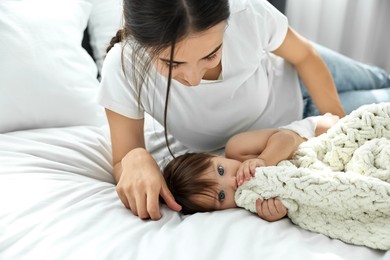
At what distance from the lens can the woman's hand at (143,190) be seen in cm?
101

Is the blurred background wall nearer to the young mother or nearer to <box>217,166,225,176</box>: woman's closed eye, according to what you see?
the young mother

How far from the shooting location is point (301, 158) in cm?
114

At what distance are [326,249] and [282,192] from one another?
163mm

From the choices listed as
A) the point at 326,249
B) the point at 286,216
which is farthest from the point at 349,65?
the point at 326,249

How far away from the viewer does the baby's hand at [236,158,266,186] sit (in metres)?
1.10

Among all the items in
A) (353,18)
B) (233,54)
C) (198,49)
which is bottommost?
(353,18)

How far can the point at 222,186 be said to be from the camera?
112 cm

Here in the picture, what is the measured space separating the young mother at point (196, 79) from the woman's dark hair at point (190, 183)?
0.06m

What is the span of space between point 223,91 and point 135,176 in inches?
15.0

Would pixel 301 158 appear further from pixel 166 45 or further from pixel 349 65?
pixel 349 65

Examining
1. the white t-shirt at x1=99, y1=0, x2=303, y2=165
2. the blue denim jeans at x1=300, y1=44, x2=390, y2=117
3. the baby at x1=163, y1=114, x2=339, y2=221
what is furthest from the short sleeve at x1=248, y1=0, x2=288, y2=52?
the blue denim jeans at x1=300, y1=44, x2=390, y2=117

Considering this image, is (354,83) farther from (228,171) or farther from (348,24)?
(228,171)

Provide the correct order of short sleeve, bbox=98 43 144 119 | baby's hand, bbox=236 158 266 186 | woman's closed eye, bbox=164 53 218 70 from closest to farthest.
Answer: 1. woman's closed eye, bbox=164 53 218 70
2. baby's hand, bbox=236 158 266 186
3. short sleeve, bbox=98 43 144 119

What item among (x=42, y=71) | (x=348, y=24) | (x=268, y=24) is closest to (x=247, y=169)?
(x=268, y=24)
